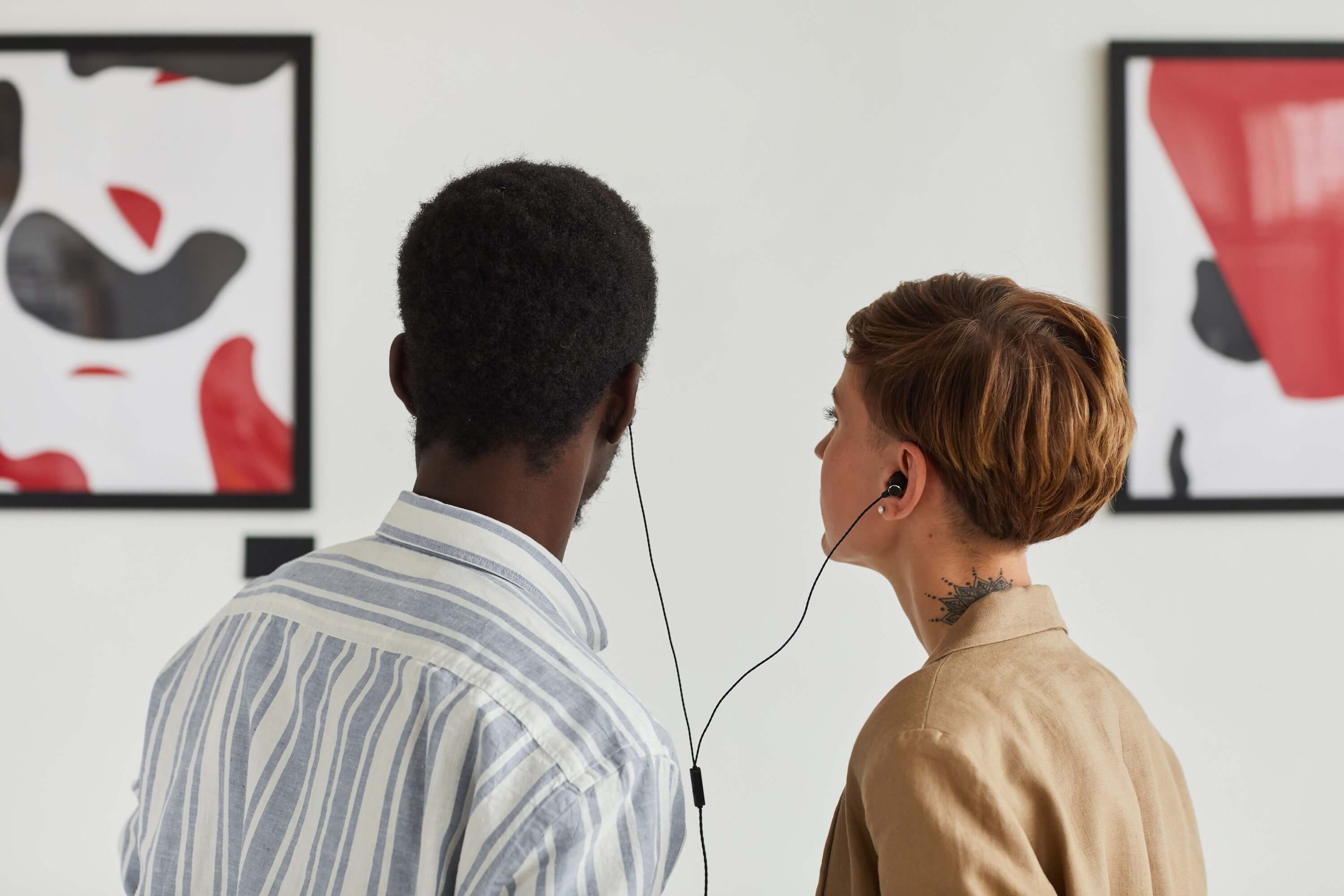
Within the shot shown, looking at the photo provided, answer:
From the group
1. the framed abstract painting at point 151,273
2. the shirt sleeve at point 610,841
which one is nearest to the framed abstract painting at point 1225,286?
the shirt sleeve at point 610,841

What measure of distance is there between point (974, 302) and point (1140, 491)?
0.97m

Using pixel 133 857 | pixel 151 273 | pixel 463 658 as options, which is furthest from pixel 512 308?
pixel 151 273

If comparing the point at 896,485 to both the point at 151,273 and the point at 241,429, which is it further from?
the point at 151,273

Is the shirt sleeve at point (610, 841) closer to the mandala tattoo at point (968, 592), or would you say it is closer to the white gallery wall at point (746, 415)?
the mandala tattoo at point (968, 592)

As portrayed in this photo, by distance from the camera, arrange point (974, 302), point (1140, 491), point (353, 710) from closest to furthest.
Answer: point (353, 710)
point (974, 302)
point (1140, 491)

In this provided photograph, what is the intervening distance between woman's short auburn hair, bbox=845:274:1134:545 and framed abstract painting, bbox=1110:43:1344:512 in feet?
2.97

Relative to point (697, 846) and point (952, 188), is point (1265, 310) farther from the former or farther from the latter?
point (697, 846)

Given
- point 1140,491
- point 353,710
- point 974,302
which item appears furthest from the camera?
point 1140,491

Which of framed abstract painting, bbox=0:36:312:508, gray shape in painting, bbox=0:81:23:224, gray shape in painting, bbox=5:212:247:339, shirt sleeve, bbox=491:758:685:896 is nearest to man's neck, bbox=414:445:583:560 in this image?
shirt sleeve, bbox=491:758:685:896

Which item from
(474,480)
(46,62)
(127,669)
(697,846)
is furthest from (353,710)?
(46,62)

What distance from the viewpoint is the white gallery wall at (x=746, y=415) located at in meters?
1.70

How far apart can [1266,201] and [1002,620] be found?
4.13 ft

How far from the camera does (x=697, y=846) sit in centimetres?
170

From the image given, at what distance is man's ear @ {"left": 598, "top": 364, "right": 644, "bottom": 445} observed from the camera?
0.75 m
